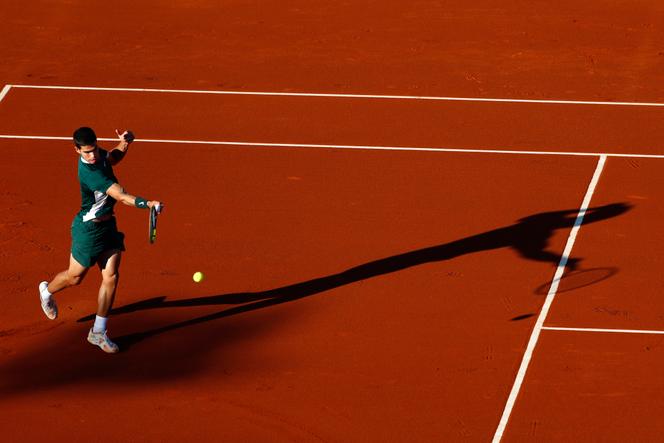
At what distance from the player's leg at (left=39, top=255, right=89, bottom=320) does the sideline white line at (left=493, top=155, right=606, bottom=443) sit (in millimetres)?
4057

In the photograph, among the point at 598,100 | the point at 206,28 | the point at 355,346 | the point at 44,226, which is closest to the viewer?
the point at 355,346

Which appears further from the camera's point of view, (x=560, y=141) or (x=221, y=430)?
(x=560, y=141)

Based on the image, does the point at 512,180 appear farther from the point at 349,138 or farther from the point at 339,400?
the point at 339,400

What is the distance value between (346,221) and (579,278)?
279cm

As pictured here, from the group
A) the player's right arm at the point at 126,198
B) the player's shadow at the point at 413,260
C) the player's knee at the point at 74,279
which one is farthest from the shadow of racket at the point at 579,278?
the player's knee at the point at 74,279

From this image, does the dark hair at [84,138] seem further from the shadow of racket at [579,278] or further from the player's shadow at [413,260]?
the shadow of racket at [579,278]

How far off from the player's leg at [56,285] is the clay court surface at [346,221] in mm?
257

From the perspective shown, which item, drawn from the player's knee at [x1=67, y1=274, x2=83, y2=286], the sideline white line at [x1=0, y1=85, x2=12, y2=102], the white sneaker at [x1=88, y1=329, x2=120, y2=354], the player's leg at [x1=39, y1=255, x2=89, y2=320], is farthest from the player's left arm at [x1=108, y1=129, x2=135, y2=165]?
the sideline white line at [x1=0, y1=85, x2=12, y2=102]

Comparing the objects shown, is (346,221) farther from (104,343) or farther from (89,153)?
(89,153)

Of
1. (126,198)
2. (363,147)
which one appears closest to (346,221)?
(363,147)

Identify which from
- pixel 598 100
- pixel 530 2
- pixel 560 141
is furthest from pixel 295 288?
pixel 530 2

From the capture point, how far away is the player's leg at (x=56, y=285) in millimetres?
12297

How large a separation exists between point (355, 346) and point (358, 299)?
0.98 meters

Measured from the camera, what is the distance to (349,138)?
57.1ft
